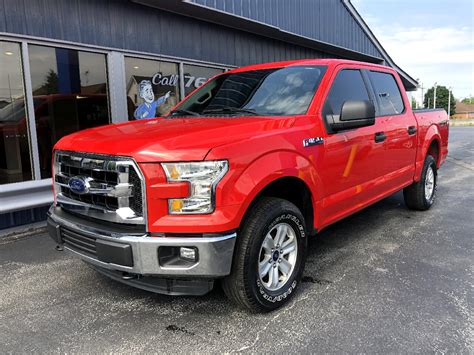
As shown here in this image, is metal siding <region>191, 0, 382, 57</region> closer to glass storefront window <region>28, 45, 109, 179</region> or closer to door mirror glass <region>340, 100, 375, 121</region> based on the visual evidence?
glass storefront window <region>28, 45, 109, 179</region>

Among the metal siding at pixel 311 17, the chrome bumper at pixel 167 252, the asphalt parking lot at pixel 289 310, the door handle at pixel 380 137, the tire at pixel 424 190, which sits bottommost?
the asphalt parking lot at pixel 289 310

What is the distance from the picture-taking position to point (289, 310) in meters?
2.99

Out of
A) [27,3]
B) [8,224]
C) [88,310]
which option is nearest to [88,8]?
[27,3]

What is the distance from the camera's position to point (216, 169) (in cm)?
248

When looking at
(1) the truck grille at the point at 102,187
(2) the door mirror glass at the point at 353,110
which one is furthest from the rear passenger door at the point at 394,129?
(1) the truck grille at the point at 102,187

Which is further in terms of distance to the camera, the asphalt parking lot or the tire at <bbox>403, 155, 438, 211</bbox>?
the tire at <bbox>403, 155, 438, 211</bbox>

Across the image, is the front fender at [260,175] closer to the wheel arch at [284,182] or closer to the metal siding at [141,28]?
the wheel arch at [284,182]

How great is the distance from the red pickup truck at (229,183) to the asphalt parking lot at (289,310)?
1.02 feet

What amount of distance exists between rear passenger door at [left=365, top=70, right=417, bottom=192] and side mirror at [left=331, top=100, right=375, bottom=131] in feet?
2.83

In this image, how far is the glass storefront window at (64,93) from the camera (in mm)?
5754

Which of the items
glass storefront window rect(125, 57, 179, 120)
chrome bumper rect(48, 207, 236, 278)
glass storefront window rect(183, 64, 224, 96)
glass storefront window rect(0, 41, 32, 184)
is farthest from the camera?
glass storefront window rect(183, 64, 224, 96)

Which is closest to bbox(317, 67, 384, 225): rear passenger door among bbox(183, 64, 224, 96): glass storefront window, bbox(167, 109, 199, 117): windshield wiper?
bbox(167, 109, 199, 117): windshield wiper

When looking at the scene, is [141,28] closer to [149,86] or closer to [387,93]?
[149,86]

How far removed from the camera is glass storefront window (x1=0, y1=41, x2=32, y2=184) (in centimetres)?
542
